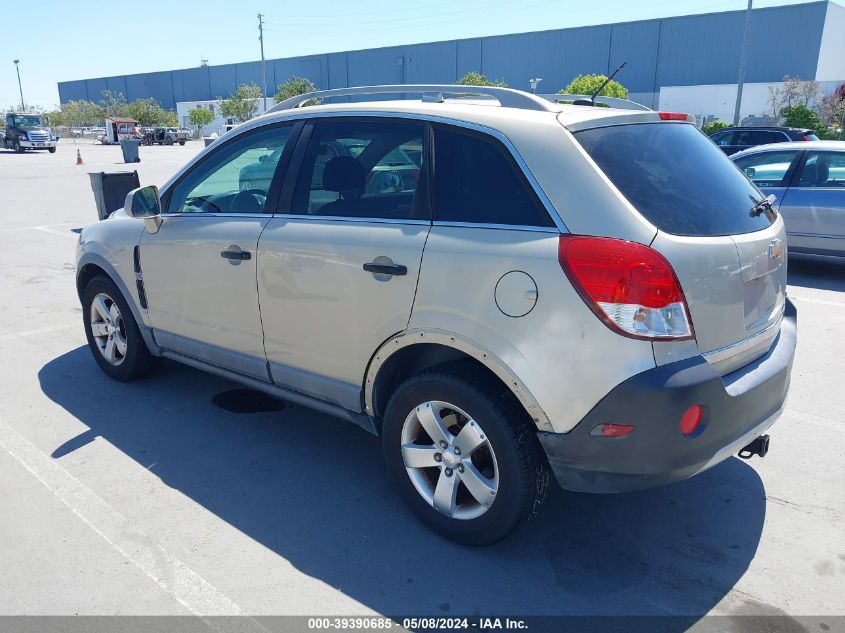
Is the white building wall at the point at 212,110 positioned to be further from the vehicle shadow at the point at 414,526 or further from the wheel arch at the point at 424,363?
the wheel arch at the point at 424,363

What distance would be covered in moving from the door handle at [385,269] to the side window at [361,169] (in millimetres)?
248

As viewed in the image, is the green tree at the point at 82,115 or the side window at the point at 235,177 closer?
the side window at the point at 235,177

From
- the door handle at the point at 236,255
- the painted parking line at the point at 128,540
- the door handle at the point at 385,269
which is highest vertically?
the door handle at the point at 385,269

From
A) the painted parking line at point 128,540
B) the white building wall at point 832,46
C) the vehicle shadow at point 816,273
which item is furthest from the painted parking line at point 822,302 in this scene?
the white building wall at point 832,46

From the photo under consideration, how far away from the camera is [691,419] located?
252 centimetres

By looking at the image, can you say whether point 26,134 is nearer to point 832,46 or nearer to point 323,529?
point 323,529

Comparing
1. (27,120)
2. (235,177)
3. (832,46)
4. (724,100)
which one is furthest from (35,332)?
(832,46)

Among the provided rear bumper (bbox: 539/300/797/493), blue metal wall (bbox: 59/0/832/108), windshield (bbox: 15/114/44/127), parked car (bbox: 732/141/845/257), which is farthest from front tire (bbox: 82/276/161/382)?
blue metal wall (bbox: 59/0/832/108)

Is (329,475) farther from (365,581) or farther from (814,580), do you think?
(814,580)

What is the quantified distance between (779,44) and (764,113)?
30.1ft

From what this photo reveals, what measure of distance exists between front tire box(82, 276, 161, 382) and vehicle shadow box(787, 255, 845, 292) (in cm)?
689

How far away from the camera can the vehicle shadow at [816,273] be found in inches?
307

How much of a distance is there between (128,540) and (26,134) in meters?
45.1

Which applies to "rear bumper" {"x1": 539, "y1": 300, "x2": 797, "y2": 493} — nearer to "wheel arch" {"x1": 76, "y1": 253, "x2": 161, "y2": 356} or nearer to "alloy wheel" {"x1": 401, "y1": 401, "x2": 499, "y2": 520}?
"alloy wheel" {"x1": 401, "y1": 401, "x2": 499, "y2": 520}
